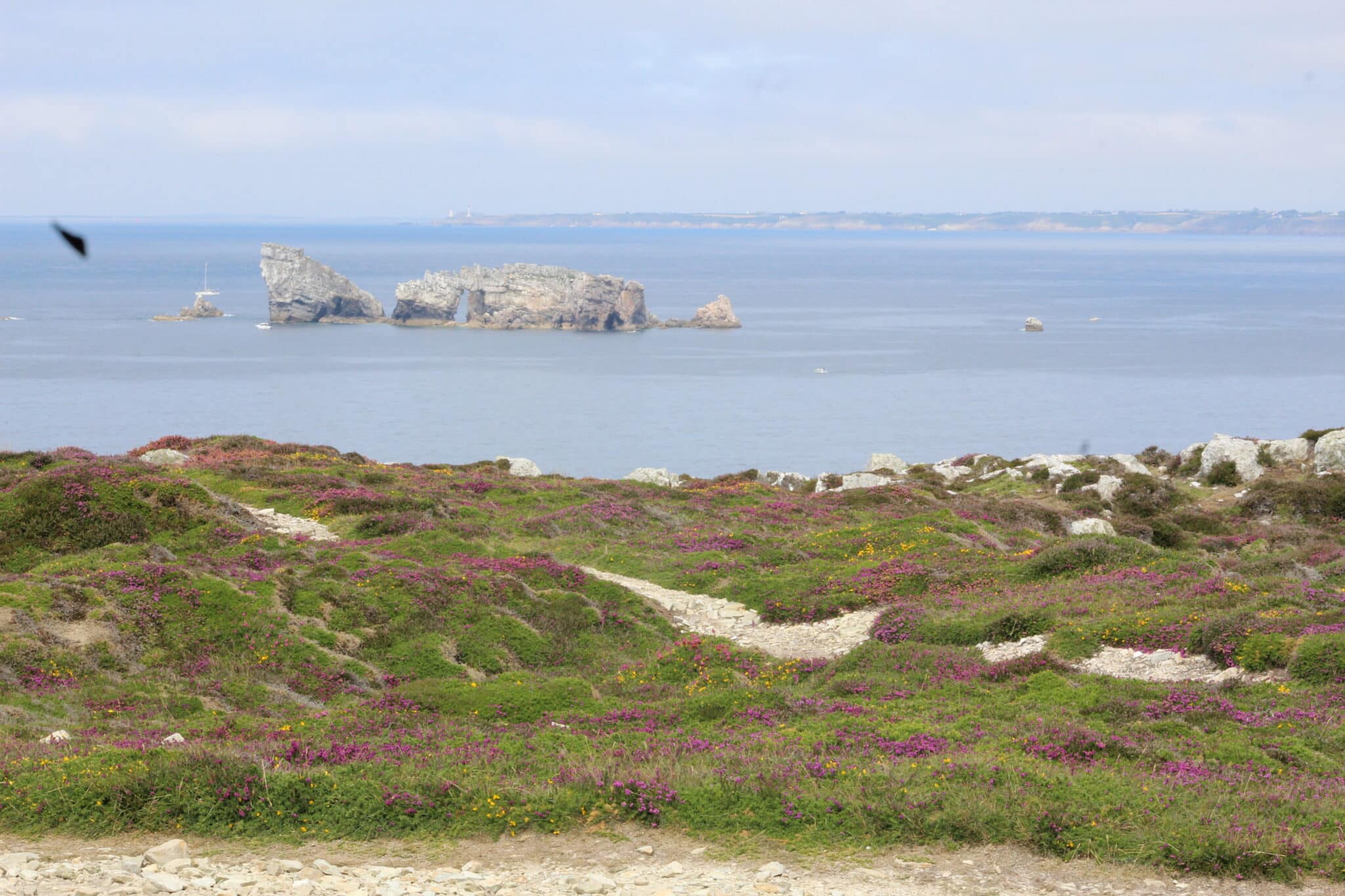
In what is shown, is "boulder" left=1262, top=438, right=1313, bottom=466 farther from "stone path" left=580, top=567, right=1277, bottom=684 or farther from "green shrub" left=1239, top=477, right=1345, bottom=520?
"stone path" left=580, top=567, right=1277, bottom=684

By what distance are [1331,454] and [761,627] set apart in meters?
36.9

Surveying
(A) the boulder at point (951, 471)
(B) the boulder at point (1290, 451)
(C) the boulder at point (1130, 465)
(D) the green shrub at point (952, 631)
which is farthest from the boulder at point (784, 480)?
(D) the green shrub at point (952, 631)

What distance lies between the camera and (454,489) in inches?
1706

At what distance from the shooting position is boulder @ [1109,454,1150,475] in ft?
170

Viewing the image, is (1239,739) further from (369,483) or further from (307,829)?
(369,483)

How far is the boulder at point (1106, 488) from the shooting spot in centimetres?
4756

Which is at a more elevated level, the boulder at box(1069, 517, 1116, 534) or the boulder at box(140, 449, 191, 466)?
the boulder at box(140, 449, 191, 466)

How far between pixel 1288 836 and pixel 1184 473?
47397 millimetres

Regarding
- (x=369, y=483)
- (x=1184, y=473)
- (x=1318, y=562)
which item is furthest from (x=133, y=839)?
(x=1184, y=473)

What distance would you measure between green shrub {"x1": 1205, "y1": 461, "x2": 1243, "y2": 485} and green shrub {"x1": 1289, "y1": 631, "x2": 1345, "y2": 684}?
117 feet

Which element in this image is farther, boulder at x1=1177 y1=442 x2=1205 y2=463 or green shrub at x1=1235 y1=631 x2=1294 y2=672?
boulder at x1=1177 y1=442 x2=1205 y2=463

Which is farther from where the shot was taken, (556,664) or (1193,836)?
(556,664)

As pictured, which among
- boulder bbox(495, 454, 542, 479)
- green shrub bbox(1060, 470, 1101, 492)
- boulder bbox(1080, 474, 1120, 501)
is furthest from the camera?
boulder bbox(495, 454, 542, 479)

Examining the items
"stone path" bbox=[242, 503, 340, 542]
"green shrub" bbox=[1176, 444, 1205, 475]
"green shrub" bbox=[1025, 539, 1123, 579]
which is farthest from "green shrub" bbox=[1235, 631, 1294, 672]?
"green shrub" bbox=[1176, 444, 1205, 475]
